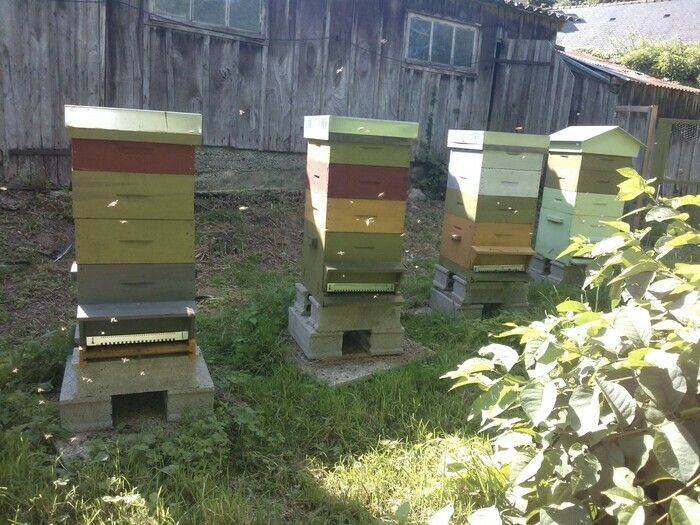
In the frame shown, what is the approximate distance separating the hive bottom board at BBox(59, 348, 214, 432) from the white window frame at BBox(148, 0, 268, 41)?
189 inches

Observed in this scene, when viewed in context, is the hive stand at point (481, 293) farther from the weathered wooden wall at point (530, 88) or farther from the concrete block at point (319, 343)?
the weathered wooden wall at point (530, 88)

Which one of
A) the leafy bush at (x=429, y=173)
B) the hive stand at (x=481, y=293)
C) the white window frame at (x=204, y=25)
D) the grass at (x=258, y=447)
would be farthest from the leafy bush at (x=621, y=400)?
the leafy bush at (x=429, y=173)

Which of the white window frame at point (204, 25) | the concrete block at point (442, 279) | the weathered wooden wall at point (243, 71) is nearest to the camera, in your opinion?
the concrete block at point (442, 279)

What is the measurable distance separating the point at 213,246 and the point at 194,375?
11.1ft

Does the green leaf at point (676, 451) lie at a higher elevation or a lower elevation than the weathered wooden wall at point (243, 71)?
lower

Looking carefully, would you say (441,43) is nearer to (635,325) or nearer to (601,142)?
(601,142)

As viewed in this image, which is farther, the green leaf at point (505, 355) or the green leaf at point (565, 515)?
the green leaf at point (505, 355)

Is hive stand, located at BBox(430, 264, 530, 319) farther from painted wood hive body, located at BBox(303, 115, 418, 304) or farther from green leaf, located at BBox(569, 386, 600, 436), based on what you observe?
green leaf, located at BBox(569, 386, 600, 436)

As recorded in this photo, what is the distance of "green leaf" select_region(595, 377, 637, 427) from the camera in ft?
5.05

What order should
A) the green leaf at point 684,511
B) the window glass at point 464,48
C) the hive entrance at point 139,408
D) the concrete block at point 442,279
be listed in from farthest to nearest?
the window glass at point 464,48 < the concrete block at point 442,279 < the hive entrance at point 139,408 < the green leaf at point 684,511

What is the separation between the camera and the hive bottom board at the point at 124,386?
2965 millimetres

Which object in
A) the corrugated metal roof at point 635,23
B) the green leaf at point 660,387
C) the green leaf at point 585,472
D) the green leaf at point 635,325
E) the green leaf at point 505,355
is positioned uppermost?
the corrugated metal roof at point 635,23

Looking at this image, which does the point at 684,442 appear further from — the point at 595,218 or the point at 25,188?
the point at 25,188

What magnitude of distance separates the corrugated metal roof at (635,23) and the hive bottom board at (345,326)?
20.4 m
